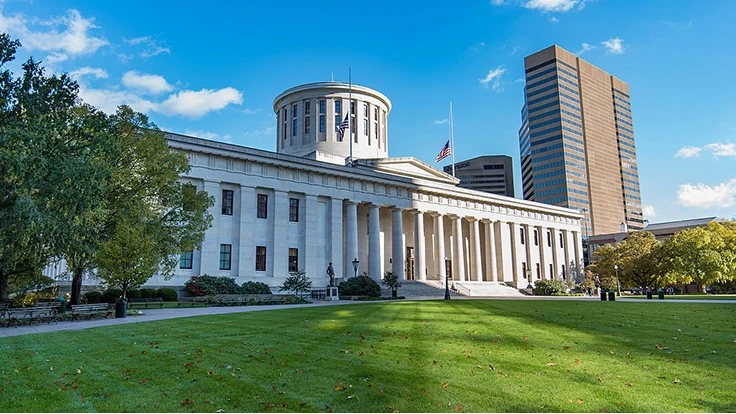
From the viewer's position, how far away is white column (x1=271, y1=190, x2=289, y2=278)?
159ft

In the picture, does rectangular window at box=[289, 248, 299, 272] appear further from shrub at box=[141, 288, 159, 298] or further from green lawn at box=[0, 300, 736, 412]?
green lawn at box=[0, 300, 736, 412]

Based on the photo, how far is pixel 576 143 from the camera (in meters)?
160

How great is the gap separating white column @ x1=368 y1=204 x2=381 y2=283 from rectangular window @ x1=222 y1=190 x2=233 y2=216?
16.7 metres

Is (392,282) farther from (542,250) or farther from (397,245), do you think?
(542,250)

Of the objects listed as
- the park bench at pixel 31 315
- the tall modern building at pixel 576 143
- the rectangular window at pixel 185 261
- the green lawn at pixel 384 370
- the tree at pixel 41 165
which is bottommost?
the green lawn at pixel 384 370

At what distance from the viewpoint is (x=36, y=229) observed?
17750mm

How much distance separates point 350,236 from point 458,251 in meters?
16.9

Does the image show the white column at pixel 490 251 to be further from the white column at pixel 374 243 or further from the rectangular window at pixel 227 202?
the rectangular window at pixel 227 202

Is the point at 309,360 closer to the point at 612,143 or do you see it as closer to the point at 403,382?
the point at 403,382

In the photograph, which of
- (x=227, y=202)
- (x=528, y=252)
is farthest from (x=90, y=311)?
(x=528, y=252)

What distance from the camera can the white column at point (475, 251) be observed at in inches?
2630

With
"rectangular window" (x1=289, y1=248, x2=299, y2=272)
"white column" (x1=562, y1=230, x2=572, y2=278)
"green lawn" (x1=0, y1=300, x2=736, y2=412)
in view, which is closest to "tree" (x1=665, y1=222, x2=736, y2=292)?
"white column" (x1=562, y1=230, x2=572, y2=278)

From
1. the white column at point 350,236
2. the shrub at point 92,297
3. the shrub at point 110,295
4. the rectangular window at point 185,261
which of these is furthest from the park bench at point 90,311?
the white column at point 350,236

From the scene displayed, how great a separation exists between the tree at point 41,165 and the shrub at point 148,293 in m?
14.9
